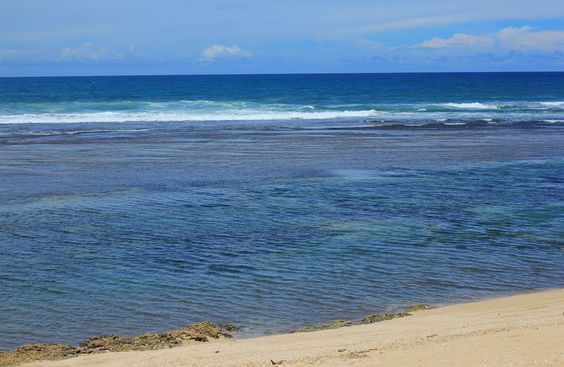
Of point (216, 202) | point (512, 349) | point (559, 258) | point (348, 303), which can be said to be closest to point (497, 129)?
point (216, 202)

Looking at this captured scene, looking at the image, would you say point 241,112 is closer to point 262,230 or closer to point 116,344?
point 262,230

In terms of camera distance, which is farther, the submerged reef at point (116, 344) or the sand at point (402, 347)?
the submerged reef at point (116, 344)

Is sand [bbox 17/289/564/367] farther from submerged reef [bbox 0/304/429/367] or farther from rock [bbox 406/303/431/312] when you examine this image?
rock [bbox 406/303/431/312]

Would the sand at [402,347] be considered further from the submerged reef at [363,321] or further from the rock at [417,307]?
the rock at [417,307]

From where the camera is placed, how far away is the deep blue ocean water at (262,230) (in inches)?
421

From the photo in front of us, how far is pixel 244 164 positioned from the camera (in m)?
25.8

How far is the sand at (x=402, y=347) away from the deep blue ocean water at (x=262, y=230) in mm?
1045

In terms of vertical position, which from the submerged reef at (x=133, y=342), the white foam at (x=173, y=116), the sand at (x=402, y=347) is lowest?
the white foam at (x=173, y=116)

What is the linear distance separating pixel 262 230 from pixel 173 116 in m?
40.7

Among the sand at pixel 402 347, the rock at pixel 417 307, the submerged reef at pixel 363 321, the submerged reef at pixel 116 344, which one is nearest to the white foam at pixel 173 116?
the rock at pixel 417 307

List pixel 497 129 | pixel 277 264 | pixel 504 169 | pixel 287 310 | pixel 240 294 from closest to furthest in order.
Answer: pixel 287 310
pixel 240 294
pixel 277 264
pixel 504 169
pixel 497 129

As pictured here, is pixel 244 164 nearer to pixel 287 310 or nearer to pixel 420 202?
pixel 420 202

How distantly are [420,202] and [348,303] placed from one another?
813cm

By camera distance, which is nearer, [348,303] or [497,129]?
[348,303]
